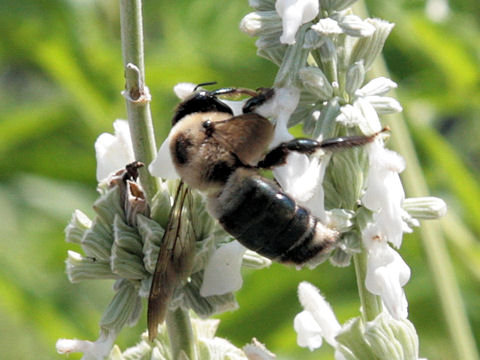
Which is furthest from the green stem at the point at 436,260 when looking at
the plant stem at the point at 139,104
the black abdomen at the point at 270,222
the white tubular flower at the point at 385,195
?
the plant stem at the point at 139,104

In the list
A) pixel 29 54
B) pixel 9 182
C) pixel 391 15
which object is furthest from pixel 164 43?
pixel 391 15

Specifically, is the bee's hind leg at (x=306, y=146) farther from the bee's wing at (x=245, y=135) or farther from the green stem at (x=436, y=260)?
the green stem at (x=436, y=260)

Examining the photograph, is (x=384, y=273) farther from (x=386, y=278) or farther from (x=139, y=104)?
(x=139, y=104)

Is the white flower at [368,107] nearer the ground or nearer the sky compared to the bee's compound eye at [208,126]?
nearer the sky

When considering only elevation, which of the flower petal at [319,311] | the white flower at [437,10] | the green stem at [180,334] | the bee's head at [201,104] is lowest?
the flower petal at [319,311]

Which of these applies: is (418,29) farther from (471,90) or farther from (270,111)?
(270,111)

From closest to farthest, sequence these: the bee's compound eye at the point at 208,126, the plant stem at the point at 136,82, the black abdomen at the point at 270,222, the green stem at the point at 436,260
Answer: the plant stem at the point at 136,82, the black abdomen at the point at 270,222, the bee's compound eye at the point at 208,126, the green stem at the point at 436,260

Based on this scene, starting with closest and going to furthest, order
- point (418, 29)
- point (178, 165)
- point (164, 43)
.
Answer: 1. point (178, 165)
2. point (418, 29)
3. point (164, 43)
